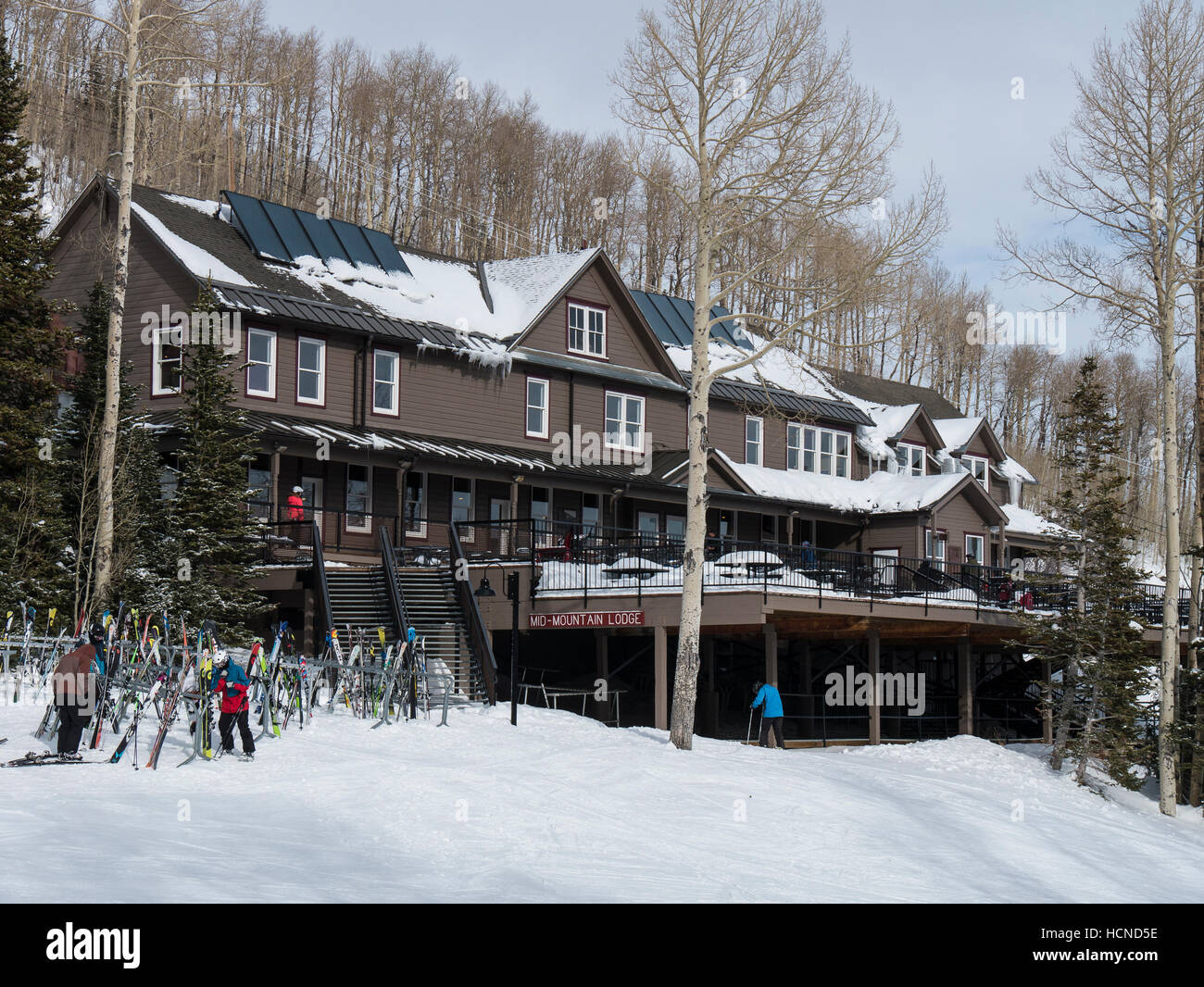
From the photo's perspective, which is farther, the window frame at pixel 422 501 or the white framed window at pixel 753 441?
the white framed window at pixel 753 441

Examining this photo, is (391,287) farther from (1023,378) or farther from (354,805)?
(1023,378)

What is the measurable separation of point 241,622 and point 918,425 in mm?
33128

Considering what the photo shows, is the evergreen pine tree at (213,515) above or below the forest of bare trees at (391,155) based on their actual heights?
below

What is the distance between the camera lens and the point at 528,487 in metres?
37.3

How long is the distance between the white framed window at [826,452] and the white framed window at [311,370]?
19.4m

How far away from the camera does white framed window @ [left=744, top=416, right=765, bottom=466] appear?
147 feet

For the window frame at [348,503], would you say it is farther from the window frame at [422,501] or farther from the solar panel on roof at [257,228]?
the solar panel on roof at [257,228]

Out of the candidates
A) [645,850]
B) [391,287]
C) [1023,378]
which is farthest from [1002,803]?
[1023,378]

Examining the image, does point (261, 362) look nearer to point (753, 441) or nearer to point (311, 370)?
point (311, 370)

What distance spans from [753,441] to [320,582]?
22.6 meters

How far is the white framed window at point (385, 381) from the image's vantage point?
33.9 m

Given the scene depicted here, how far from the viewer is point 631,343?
133 feet

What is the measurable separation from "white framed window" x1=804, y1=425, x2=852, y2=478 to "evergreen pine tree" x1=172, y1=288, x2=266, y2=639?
2480 centimetres

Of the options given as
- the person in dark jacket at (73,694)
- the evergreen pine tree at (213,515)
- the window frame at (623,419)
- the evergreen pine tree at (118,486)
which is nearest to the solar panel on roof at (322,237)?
the evergreen pine tree at (118,486)
